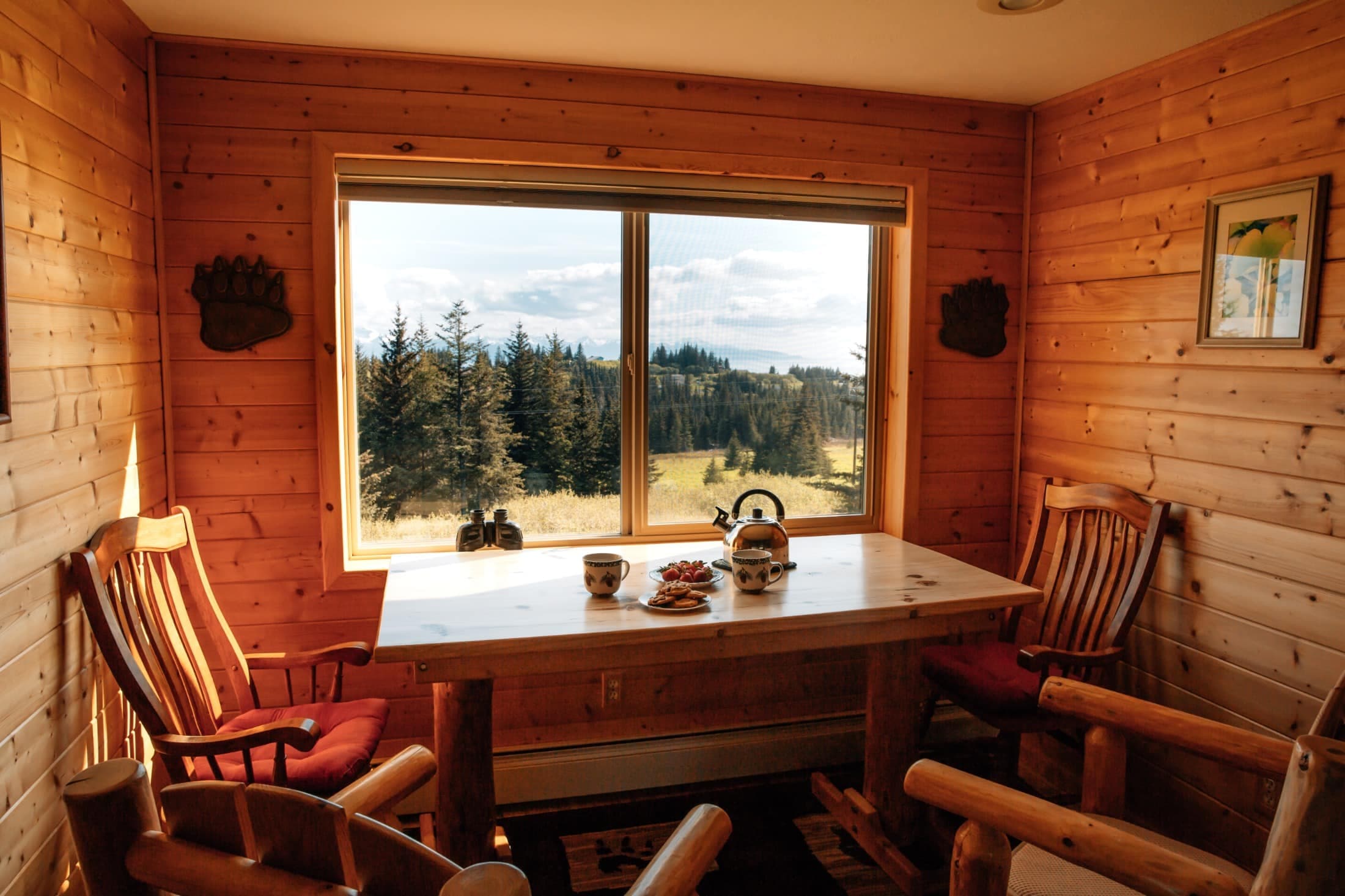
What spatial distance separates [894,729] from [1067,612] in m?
0.76

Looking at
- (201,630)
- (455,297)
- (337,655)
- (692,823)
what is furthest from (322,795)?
(455,297)

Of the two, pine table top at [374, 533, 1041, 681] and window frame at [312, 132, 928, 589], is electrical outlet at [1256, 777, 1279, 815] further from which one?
window frame at [312, 132, 928, 589]

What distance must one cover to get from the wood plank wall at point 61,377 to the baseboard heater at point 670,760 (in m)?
1.16

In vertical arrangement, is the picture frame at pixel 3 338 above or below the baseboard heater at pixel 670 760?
above

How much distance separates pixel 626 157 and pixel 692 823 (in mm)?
2282

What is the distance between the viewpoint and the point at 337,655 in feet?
7.75

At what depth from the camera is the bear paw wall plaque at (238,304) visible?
256 cm

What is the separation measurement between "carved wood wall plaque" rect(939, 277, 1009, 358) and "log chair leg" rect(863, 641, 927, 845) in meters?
1.24

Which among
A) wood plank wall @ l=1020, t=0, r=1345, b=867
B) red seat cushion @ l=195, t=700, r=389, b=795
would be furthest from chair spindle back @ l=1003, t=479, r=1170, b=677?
red seat cushion @ l=195, t=700, r=389, b=795

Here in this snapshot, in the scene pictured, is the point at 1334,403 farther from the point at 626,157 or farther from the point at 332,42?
the point at 332,42

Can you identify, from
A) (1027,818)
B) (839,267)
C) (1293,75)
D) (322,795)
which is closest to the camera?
(1027,818)

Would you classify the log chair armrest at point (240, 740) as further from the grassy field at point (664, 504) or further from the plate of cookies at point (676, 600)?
the grassy field at point (664, 504)

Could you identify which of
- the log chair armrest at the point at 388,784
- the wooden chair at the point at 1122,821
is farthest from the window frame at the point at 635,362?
the log chair armrest at the point at 388,784

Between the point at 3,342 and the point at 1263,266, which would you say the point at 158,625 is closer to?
the point at 3,342
